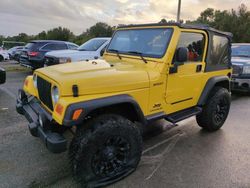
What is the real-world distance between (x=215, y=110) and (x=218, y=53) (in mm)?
1066

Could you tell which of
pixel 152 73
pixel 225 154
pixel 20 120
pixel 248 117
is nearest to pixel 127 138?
pixel 152 73

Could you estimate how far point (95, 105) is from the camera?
9.12 feet

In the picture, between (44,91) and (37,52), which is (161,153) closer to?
(44,91)

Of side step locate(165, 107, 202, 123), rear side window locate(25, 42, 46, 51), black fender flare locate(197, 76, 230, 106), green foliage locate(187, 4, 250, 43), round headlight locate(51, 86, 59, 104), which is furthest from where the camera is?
green foliage locate(187, 4, 250, 43)

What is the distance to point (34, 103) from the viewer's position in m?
3.64

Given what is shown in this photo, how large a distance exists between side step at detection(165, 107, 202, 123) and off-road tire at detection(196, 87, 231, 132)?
28 centimetres

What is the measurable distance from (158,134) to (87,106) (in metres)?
2.36

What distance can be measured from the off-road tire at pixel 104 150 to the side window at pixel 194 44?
5.59ft

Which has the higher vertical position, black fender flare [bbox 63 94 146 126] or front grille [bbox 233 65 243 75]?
front grille [bbox 233 65 243 75]

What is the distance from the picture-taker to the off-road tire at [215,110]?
466 centimetres

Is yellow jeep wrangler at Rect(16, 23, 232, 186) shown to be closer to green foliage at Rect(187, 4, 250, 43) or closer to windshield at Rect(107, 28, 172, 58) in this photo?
windshield at Rect(107, 28, 172, 58)

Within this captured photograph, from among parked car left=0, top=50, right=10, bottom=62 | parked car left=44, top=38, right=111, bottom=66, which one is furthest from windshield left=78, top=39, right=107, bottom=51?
parked car left=0, top=50, right=10, bottom=62

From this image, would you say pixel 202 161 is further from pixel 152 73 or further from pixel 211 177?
pixel 152 73

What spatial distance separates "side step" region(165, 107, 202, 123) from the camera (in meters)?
3.93
